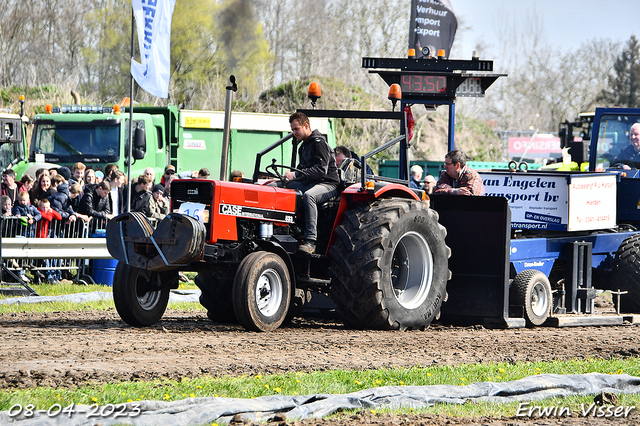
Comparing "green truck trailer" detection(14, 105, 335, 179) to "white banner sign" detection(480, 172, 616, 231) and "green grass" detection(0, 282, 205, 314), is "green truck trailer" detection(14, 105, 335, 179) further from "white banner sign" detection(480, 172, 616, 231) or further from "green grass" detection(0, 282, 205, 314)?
"white banner sign" detection(480, 172, 616, 231)

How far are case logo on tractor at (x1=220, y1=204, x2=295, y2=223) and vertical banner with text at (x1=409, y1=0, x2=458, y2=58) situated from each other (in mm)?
7290

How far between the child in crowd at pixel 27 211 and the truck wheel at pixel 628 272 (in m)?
8.35

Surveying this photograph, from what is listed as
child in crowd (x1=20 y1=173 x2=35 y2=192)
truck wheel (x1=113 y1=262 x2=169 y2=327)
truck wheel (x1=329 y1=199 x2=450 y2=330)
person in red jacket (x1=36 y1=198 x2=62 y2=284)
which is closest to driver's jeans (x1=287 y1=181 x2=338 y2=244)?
truck wheel (x1=329 y1=199 x2=450 y2=330)

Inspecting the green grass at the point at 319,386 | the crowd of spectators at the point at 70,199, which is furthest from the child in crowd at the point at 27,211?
the green grass at the point at 319,386

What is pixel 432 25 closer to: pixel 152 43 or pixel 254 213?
pixel 152 43

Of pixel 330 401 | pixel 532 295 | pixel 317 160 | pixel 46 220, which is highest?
pixel 317 160

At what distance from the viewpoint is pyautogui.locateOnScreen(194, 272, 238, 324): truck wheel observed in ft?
29.2

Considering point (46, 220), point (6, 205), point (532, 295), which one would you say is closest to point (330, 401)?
point (532, 295)

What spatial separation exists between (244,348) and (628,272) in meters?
5.51

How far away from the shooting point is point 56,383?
17.3ft

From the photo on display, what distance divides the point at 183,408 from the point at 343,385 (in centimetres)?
133

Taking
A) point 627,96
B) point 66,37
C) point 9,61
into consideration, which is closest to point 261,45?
point 66,37

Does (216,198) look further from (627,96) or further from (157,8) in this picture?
(627,96)

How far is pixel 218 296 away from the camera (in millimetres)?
8922
